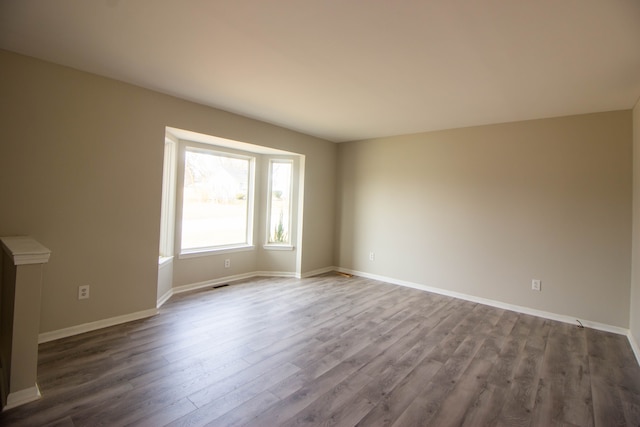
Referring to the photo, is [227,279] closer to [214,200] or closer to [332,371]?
[214,200]

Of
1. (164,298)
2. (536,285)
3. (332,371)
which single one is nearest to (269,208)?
(164,298)

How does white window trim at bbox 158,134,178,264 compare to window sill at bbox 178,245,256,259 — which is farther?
window sill at bbox 178,245,256,259

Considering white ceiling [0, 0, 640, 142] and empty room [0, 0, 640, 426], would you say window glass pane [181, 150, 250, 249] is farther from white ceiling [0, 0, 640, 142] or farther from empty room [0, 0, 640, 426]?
white ceiling [0, 0, 640, 142]

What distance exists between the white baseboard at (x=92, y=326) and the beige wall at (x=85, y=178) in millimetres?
46

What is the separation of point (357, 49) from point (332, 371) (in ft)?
8.00

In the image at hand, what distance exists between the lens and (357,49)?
220 centimetres

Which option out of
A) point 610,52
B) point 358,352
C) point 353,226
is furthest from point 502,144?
point 358,352

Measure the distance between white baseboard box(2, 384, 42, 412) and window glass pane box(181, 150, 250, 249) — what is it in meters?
2.44

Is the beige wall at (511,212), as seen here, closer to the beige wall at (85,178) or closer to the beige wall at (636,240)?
the beige wall at (636,240)

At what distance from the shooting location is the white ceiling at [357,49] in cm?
178

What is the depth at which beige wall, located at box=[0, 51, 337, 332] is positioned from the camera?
245cm

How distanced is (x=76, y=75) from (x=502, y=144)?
15.8 feet

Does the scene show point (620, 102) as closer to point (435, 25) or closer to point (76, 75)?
point (435, 25)

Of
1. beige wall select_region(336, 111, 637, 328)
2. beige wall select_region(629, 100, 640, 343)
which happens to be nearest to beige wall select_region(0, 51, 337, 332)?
beige wall select_region(336, 111, 637, 328)
